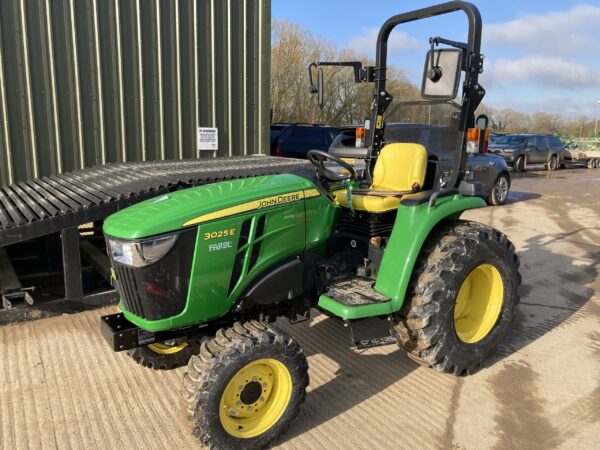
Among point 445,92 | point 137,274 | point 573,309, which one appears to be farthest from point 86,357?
point 573,309

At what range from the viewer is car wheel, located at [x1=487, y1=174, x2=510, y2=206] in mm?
10664

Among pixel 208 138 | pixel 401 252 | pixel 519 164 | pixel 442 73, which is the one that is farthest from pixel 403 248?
pixel 519 164

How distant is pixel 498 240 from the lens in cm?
353

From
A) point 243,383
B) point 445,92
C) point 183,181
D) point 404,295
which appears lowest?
point 243,383

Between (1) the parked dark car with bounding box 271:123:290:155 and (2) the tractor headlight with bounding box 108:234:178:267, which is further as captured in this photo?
(1) the parked dark car with bounding box 271:123:290:155

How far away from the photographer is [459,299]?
354 cm

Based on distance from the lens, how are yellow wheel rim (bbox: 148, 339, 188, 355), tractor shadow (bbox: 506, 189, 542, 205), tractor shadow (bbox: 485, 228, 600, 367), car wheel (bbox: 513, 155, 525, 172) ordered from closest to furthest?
yellow wheel rim (bbox: 148, 339, 188, 355) → tractor shadow (bbox: 485, 228, 600, 367) → tractor shadow (bbox: 506, 189, 542, 205) → car wheel (bbox: 513, 155, 525, 172)

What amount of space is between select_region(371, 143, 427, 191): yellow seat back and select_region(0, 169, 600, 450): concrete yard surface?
4.15 feet

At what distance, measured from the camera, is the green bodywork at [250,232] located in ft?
8.38

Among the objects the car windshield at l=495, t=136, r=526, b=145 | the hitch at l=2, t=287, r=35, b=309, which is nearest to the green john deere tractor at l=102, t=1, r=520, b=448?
the hitch at l=2, t=287, r=35, b=309

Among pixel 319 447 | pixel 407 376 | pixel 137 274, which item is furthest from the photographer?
pixel 407 376

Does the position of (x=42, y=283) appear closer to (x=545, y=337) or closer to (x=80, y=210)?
(x=80, y=210)

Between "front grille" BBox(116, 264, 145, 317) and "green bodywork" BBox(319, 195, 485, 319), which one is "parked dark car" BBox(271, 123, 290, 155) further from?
"front grille" BBox(116, 264, 145, 317)

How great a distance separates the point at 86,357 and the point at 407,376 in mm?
2302
